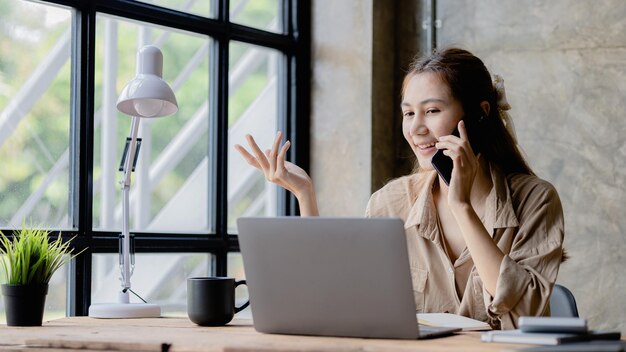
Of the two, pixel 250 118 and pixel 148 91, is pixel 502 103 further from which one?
pixel 250 118

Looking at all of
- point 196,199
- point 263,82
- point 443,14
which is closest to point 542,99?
point 443,14

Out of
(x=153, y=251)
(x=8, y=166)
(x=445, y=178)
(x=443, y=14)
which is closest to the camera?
(x=445, y=178)

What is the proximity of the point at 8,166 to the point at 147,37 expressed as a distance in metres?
0.88

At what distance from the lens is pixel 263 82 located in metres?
4.52

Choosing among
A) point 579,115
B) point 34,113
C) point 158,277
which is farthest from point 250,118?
point 579,115

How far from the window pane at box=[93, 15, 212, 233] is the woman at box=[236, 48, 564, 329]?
3.73 ft

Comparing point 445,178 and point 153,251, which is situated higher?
point 445,178

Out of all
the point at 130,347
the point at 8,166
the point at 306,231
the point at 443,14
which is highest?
the point at 443,14

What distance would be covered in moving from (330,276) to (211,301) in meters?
0.51

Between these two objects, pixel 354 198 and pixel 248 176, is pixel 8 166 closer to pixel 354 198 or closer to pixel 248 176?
pixel 248 176

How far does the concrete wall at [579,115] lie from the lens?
401cm

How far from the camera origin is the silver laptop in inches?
70.8

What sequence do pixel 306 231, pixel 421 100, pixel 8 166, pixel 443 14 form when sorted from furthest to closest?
pixel 443 14 < pixel 8 166 < pixel 421 100 < pixel 306 231

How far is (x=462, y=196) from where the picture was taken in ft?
7.96
